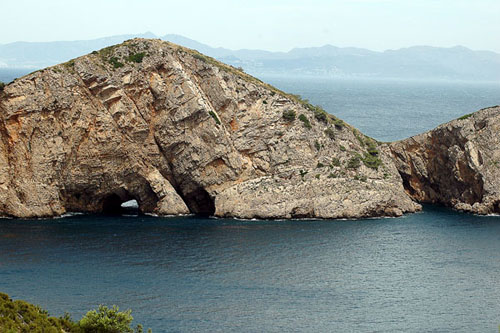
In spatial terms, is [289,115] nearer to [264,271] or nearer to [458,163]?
[458,163]

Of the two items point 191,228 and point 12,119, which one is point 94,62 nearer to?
point 12,119

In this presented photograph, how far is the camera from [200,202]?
328 ft

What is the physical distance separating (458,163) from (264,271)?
144 feet

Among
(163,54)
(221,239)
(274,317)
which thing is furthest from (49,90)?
(274,317)

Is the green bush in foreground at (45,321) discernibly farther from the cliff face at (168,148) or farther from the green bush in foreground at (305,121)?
the green bush in foreground at (305,121)

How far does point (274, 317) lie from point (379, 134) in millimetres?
118732

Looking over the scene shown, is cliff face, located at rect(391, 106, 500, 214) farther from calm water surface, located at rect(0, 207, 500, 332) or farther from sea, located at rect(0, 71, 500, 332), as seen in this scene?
calm water surface, located at rect(0, 207, 500, 332)

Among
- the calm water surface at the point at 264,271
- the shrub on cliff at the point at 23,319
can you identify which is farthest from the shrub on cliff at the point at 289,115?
the shrub on cliff at the point at 23,319

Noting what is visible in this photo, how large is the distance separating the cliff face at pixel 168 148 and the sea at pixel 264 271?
3308mm

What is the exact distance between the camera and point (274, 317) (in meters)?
59.3

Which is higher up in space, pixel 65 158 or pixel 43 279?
pixel 65 158

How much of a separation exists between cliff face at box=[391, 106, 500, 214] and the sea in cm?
566

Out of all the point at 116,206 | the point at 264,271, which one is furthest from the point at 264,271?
the point at 116,206

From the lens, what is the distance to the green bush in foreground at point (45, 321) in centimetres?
4325
